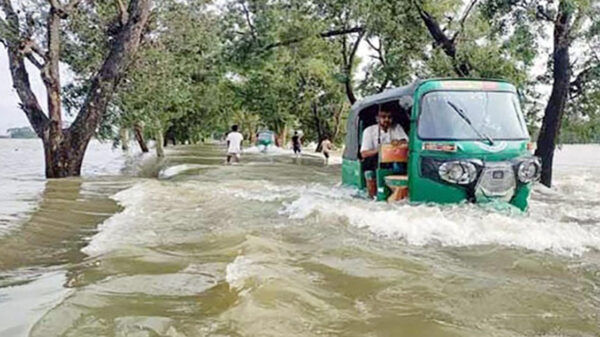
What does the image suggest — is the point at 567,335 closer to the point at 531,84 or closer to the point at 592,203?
the point at 592,203

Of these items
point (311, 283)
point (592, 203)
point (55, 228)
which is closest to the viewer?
point (311, 283)

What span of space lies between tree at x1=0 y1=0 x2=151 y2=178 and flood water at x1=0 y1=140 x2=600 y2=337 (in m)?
6.32

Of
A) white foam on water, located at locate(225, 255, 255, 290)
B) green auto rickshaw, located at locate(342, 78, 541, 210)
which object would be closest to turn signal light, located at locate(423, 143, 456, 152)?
green auto rickshaw, located at locate(342, 78, 541, 210)

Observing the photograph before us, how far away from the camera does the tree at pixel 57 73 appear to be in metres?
15.5

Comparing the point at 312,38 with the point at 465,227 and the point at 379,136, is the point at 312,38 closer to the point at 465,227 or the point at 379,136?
the point at 379,136

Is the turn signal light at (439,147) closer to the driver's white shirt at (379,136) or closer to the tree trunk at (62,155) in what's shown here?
the driver's white shirt at (379,136)

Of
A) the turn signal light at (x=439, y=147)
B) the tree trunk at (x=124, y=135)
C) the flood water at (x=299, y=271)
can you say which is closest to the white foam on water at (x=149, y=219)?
the flood water at (x=299, y=271)

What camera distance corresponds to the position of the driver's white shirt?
10188mm

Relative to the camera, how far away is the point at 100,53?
18.1 meters

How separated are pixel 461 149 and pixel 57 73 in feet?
39.0

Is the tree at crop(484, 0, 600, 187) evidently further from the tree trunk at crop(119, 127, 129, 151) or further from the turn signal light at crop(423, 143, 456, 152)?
the tree trunk at crop(119, 127, 129, 151)

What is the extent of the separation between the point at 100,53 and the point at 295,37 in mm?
9103

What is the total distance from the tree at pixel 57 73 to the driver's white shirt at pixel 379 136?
844cm

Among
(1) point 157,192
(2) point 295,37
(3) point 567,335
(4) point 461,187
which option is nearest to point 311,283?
(3) point 567,335
